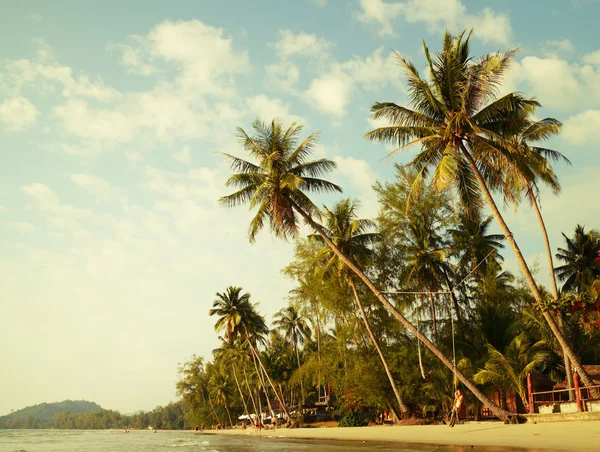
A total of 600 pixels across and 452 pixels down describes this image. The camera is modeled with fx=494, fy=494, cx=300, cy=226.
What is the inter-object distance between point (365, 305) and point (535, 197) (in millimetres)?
13337

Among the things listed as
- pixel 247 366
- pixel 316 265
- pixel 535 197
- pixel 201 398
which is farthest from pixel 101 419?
pixel 535 197

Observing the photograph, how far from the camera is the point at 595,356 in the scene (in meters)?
31.9

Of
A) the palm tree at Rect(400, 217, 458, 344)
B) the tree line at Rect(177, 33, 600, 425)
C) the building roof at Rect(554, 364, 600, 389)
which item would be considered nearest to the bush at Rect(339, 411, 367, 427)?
the tree line at Rect(177, 33, 600, 425)

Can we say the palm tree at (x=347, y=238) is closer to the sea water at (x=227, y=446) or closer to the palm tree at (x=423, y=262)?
the palm tree at (x=423, y=262)

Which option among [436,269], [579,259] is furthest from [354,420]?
[579,259]

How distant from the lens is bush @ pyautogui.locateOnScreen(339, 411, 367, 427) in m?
31.5

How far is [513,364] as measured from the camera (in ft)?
73.6

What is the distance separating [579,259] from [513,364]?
15.8 m

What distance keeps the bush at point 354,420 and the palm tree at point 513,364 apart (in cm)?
1124

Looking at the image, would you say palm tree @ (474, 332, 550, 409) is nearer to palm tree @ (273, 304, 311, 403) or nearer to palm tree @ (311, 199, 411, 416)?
palm tree @ (311, 199, 411, 416)

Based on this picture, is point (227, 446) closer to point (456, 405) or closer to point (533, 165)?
point (456, 405)

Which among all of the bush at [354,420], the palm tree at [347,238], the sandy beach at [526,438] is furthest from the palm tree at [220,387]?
the sandy beach at [526,438]

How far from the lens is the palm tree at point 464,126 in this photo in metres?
16.6

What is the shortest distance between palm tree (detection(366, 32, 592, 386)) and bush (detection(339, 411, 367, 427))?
1703 centimetres
